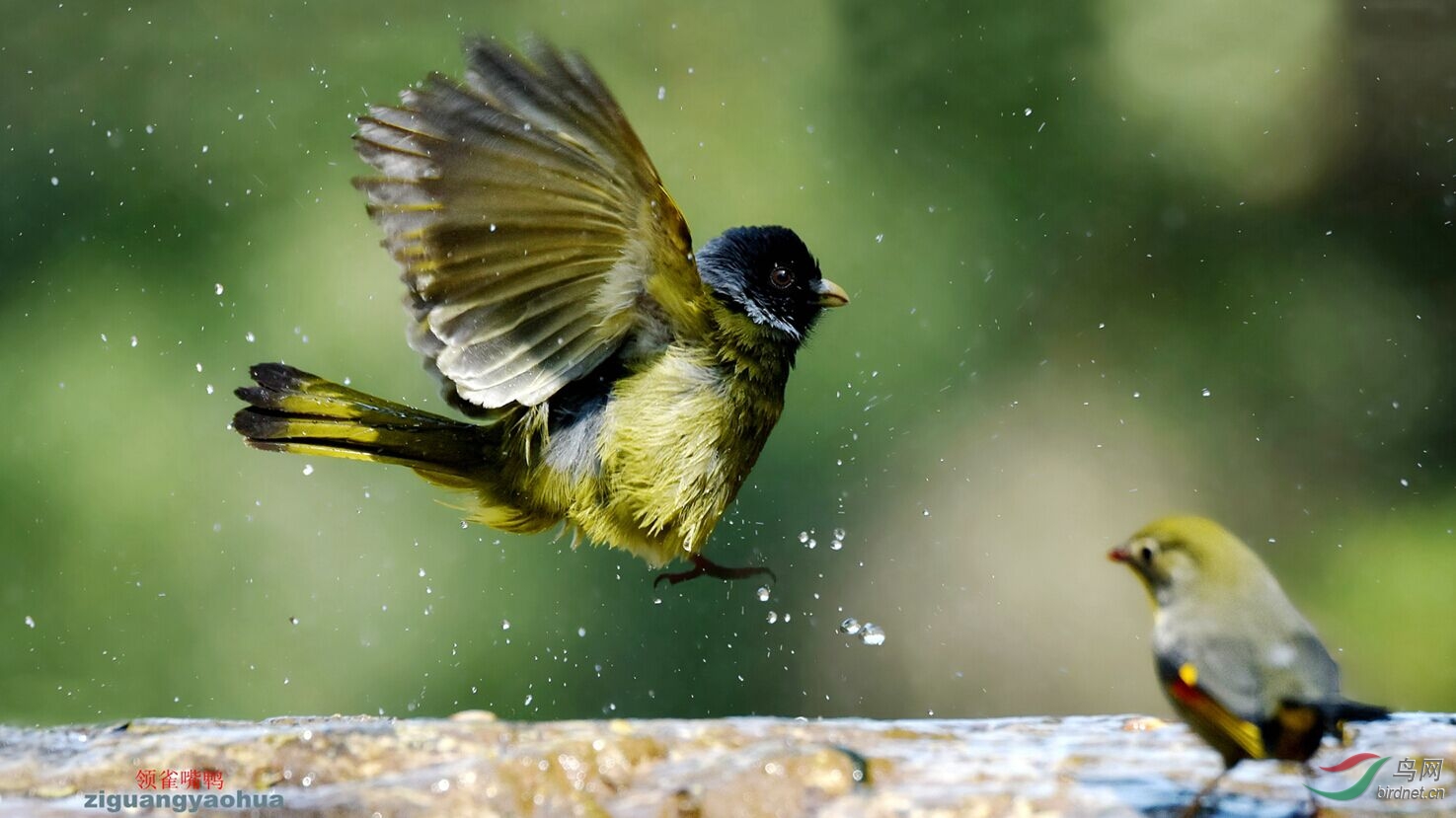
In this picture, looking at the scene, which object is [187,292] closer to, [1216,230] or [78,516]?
[78,516]

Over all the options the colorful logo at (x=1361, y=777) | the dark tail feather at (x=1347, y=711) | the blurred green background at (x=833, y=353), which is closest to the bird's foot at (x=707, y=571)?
the blurred green background at (x=833, y=353)

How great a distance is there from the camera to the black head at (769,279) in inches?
149

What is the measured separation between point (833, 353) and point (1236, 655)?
4.06 m

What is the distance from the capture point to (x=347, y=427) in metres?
3.42

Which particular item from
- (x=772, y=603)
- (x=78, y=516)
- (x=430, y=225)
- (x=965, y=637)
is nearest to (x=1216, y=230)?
(x=965, y=637)

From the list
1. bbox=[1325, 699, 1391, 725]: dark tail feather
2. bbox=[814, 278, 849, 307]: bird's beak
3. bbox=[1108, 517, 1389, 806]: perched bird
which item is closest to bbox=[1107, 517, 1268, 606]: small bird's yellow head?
bbox=[1108, 517, 1389, 806]: perched bird

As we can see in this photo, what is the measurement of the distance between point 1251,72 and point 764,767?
523 centimetres

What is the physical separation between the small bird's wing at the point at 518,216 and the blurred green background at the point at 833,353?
2226 mm

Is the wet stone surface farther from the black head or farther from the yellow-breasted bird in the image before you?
the black head

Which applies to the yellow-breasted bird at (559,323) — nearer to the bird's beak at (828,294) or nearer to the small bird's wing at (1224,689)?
the bird's beak at (828,294)

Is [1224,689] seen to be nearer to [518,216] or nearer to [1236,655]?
[1236,655]

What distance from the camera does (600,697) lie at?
562cm

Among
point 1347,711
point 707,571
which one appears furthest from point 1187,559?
point 707,571

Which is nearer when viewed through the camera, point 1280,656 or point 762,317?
point 1280,656
